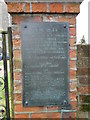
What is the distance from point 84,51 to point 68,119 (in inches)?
30.4

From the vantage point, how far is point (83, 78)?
5.38 feet

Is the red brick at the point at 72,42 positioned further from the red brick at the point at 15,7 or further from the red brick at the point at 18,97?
the red brick at the point at 18,97

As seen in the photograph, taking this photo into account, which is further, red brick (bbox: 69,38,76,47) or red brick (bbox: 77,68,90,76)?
red brick (bbox: 77,68,90,76)

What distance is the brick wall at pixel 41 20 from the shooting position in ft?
4.65

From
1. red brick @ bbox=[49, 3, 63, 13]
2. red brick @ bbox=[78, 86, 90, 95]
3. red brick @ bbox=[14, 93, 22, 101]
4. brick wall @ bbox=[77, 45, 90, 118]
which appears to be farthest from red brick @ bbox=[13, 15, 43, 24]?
red brick @ bbox=[78, 86, 90, 95]

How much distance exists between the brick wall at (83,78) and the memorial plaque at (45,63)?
188 mm

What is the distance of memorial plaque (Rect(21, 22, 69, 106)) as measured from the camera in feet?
4.83

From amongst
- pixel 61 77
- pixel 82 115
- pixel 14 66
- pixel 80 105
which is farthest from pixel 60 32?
pixel 82 115

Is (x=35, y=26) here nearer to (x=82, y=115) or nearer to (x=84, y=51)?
(x=84, y=51)

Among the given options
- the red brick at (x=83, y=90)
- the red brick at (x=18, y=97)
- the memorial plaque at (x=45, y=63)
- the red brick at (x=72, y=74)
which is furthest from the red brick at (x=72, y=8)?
the red brick at (x=18, y=97)

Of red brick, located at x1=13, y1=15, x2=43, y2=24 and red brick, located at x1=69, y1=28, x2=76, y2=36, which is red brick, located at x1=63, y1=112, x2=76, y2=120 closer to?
red brick, located at x1=69, y1=28, x2=76, y2=36

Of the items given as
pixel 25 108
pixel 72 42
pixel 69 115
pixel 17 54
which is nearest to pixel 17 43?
pixel 17 54

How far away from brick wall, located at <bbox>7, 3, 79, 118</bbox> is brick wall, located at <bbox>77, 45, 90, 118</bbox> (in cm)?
11

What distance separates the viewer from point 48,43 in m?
1.48
